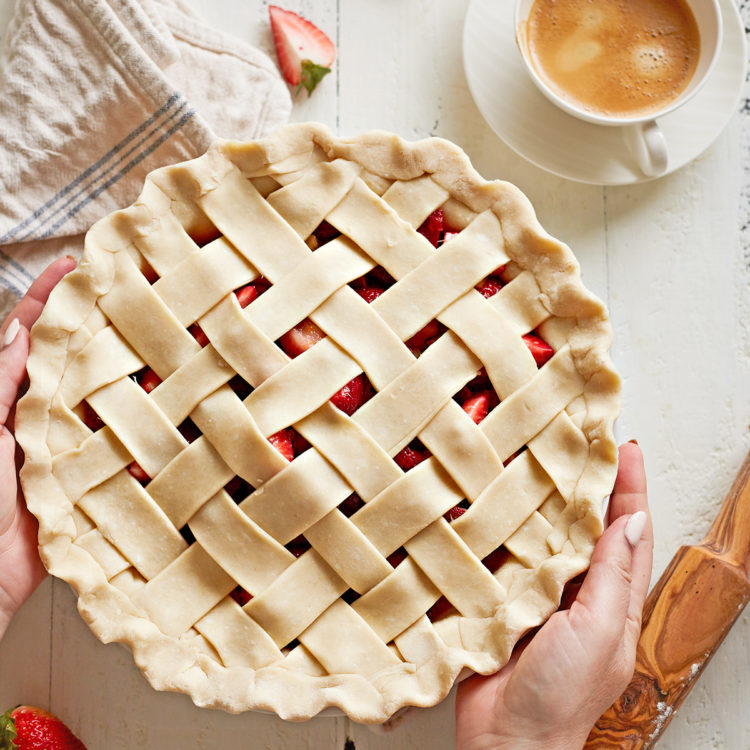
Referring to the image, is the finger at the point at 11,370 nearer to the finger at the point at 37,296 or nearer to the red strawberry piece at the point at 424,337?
the finger at the point at 37,296

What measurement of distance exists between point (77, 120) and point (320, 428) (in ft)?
2.29

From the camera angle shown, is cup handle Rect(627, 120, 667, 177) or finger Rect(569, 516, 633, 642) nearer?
finger Rect(569, 516, 633, 642)

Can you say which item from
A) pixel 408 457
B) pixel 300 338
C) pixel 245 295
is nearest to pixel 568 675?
pixel 408 457

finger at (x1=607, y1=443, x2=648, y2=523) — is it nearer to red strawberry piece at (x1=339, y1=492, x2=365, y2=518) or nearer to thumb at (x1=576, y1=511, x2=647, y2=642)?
thumb at (x1=576, y1=511, x2=647, y2=642)

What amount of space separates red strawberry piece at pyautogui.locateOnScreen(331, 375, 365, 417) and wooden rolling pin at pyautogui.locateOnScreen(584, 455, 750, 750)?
0.64 metres

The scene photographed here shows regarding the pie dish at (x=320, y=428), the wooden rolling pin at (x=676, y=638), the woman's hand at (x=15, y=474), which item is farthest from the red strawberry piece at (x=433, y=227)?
the wooden rolling pin at (x=676, y=638)

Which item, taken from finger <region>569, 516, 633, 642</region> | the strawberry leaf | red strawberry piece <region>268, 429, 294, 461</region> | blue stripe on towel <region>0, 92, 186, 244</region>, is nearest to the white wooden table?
the strawberry leaf

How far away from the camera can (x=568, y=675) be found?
1073 mm

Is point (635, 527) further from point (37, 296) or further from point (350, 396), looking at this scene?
point (37, 296)

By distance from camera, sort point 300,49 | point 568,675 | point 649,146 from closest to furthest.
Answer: point 568,675
point 649,146
point 300,49

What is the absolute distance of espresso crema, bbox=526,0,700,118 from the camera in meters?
1.33

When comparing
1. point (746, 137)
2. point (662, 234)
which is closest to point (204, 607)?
point (662, 234)

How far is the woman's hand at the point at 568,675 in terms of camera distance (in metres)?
1.08

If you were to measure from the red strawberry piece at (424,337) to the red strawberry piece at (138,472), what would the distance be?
427 mm
